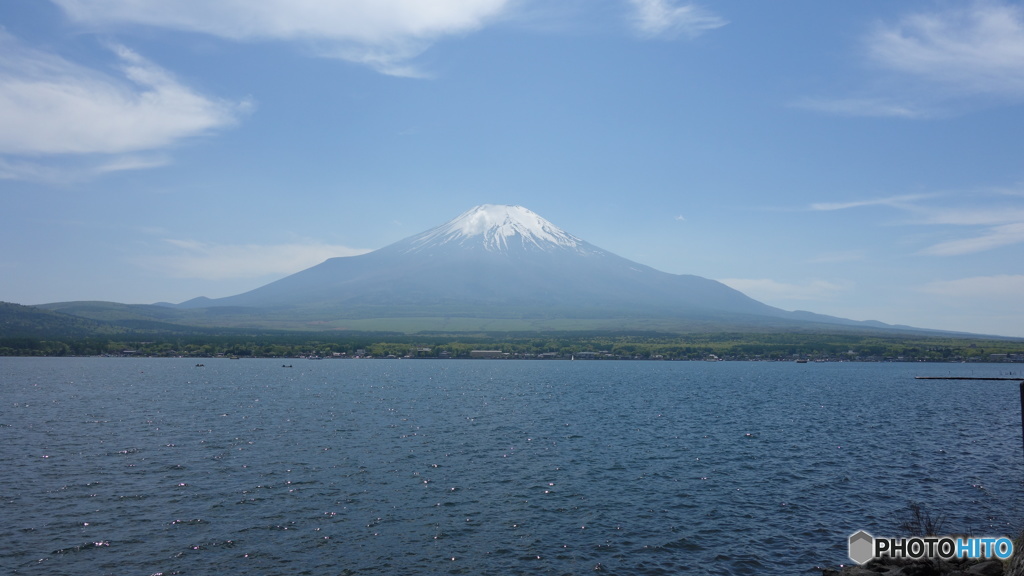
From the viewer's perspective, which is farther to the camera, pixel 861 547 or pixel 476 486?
pixel 476 486

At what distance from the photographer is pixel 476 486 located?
30.9 m

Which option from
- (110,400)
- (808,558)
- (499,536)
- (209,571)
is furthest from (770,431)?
(110,400)

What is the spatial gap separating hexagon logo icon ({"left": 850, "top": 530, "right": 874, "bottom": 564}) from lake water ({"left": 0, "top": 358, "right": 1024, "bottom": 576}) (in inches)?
35.1

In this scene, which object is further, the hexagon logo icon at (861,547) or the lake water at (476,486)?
the lake water at (476,486)

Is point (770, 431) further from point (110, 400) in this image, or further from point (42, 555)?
point (110, 400)

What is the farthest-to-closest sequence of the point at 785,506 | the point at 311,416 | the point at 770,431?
the point at 311,416
the point at 770,431
the point at 785,506

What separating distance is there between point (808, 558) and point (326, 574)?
52.5ft

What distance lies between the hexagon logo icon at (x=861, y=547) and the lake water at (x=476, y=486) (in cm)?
89

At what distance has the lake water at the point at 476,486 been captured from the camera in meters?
21.5

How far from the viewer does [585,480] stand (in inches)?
1271

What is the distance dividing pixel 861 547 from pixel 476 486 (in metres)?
16.8

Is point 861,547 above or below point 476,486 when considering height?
above

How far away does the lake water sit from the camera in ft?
70.5

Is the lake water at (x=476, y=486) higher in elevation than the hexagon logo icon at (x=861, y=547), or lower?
lower
